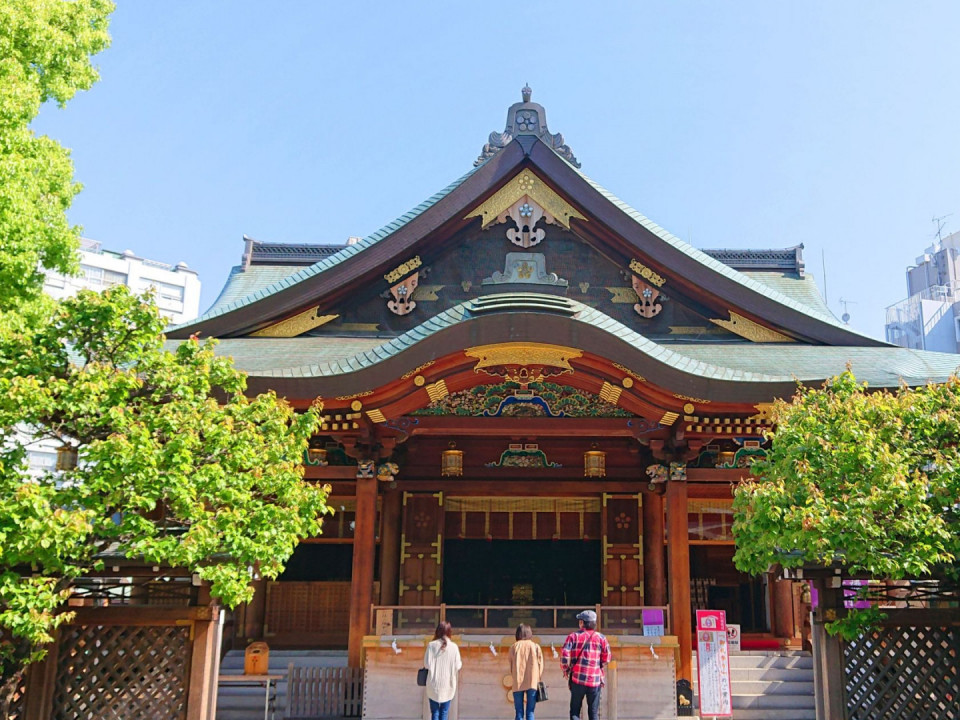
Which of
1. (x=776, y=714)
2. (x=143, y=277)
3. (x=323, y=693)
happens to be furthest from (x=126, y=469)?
(x=143, y=277)

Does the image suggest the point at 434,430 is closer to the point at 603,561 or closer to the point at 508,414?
the point at 508,414

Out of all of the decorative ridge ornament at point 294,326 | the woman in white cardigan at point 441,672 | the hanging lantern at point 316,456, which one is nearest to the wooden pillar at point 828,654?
the woman in white cardigan at point 441,672

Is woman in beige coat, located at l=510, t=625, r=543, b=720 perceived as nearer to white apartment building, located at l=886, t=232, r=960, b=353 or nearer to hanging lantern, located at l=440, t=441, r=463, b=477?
hanging lantern, located at l=440, t=441, r=463, b=477

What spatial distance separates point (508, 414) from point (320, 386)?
3125mm

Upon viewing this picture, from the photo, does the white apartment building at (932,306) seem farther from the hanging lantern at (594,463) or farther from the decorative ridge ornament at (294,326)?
the decorative ridge ornament at (294,326)

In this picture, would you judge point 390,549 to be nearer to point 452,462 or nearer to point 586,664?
point 452,462

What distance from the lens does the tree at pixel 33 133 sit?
895 cm

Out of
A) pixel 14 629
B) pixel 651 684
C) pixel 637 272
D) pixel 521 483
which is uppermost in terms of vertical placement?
pixel 637 272

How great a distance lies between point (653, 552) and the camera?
1555 cm

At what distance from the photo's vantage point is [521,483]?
15797mm

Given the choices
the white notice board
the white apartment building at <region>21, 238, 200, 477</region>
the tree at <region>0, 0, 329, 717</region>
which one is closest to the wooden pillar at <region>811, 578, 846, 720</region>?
the white notice board

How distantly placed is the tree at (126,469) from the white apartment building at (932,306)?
45196 mm

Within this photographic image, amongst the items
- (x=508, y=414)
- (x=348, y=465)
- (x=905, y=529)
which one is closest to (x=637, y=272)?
(x=508, y=414)

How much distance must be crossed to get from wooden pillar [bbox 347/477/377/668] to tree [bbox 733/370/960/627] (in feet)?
19.3
